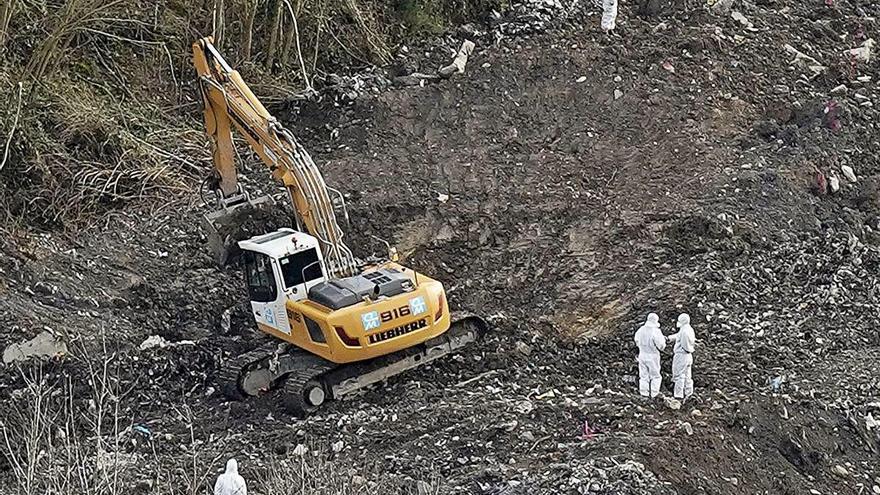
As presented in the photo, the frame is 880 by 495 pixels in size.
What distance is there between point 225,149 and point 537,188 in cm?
391

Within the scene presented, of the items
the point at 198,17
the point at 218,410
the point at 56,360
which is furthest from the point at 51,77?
the point at 218,410

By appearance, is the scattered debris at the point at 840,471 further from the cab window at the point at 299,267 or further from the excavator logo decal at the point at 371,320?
the cab window at the point at 299,267

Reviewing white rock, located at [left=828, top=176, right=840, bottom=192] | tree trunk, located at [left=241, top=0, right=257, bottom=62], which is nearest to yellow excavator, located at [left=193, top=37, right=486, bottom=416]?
tree trunk, located at [left=241, top=0, right=257, bottom=62]

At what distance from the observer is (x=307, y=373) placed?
12.0m

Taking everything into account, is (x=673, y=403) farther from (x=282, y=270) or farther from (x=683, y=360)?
(x=282, y=270)

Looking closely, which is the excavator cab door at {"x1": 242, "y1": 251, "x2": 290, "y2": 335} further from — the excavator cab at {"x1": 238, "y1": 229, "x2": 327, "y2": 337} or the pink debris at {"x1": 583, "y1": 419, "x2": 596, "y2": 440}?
the pink debris at {"x1": 583, "y1": 419, "x2": 596, "y2": 440}

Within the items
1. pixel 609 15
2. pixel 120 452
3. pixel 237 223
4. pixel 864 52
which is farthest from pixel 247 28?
pixel 864 52

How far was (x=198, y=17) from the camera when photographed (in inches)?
714

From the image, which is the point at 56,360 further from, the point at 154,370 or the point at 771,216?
the point at 771,216

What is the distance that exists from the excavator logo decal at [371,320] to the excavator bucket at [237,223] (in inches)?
105

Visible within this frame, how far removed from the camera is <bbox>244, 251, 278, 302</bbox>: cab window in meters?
12.4

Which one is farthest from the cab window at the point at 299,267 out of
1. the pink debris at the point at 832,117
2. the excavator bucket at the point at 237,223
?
the pink debris at the point at 832,117

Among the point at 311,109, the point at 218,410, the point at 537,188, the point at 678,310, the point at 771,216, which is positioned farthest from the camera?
the point at 311,109

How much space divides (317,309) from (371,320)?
53 centimetres
